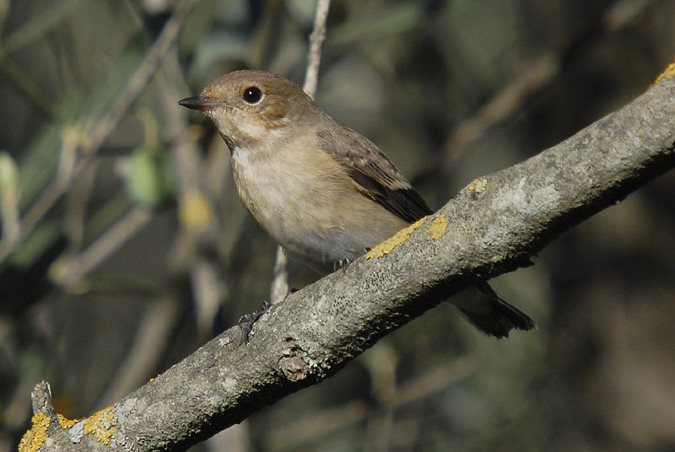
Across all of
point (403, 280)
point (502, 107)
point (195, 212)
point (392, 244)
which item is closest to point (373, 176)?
point (195, 212)

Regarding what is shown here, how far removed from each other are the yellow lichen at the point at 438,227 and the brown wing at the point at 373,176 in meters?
1.92

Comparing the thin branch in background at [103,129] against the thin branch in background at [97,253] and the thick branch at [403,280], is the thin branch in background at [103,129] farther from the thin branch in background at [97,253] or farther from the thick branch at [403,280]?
the thick branch at [403,280]

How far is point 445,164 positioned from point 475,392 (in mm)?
1657

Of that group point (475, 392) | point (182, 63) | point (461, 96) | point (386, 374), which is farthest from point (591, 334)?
point (182, 63)

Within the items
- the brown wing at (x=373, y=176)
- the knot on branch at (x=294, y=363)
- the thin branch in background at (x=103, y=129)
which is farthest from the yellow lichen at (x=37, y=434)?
the brown wing at (x=373, y=176)

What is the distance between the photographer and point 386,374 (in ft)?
18.5

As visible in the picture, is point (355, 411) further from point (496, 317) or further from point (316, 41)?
point (316, 41)

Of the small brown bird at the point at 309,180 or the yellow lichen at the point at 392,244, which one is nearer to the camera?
the yellow lichen at the point at 392,244

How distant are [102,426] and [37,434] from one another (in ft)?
0.83

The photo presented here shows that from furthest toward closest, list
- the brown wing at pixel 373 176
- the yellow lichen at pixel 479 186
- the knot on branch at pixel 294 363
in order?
1. the brown wing at pixel 373 176
2. the knot on branch at pixel 294 363
3. the yellow lichen at pixel 479 186

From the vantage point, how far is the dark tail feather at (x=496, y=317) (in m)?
4.08

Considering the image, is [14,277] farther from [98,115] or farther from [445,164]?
[445,164]

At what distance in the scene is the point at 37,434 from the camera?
2.79m

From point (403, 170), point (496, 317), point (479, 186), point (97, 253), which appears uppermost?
point (403, 170)
